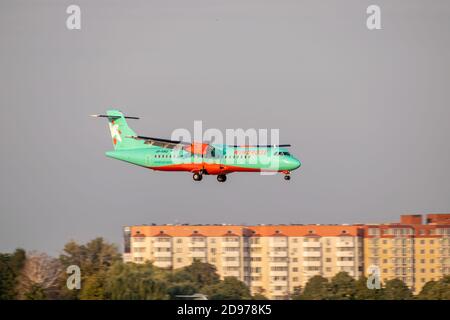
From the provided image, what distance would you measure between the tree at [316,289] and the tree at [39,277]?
78.9 ft

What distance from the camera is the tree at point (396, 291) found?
11862 centimetres

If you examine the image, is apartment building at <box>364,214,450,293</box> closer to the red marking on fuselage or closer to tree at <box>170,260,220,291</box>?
tree at <box>170,260,220,291</box>

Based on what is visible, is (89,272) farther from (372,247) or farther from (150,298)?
(372,247)

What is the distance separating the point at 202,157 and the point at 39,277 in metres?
31.3

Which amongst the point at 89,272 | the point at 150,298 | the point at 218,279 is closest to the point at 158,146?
the point at 150,298

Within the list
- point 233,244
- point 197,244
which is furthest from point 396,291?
point 197,244

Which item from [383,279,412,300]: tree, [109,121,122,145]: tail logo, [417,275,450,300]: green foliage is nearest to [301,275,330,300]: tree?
[383,279,412,300]: tree

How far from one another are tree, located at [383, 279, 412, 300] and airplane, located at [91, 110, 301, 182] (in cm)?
3627

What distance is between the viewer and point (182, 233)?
5202 inches

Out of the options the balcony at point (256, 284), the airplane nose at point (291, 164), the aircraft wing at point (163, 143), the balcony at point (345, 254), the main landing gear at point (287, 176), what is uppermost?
the aircraft wing at point (163, 143)

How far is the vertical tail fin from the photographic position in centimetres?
9219

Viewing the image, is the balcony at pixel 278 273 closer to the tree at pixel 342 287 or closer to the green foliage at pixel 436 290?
the tree at pixel 342 287

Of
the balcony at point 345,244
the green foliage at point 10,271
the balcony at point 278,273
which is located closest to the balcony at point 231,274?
the balcony at point 278,273

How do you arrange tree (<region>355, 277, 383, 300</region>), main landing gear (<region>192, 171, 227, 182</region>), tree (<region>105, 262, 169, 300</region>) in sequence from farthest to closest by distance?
1. tree (<region>355, 277, 383, 300</region>)
2. tree (<region>105, 262, 169, 300</region>)
3. main landing gear (<region>192, 171, 227, 182</region>)
